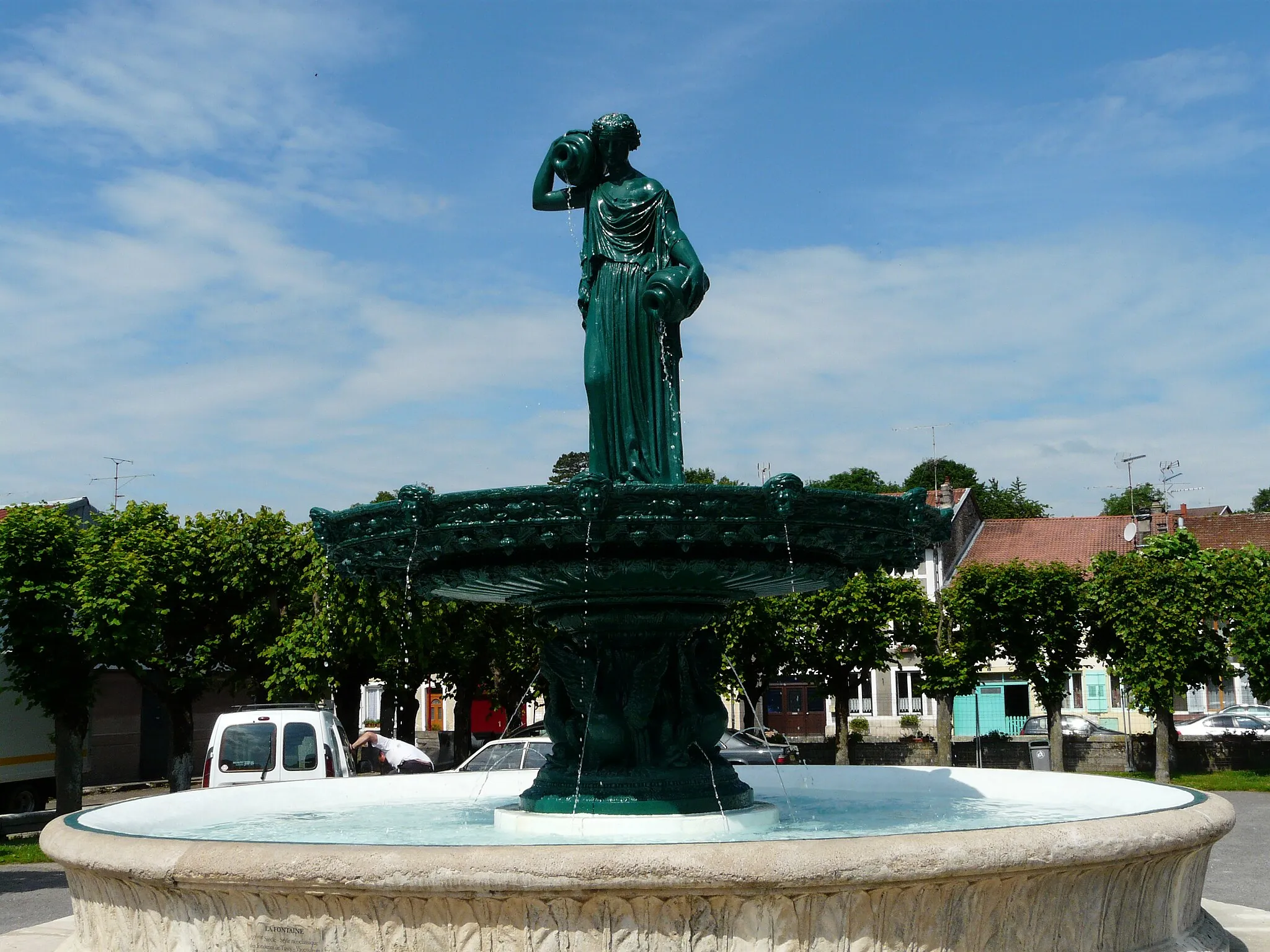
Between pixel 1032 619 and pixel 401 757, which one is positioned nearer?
pixel 401 757

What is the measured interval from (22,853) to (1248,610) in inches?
1074

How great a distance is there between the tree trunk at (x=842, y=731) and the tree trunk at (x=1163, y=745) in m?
7.16

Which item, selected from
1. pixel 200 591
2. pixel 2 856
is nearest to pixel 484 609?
pixel 200 591

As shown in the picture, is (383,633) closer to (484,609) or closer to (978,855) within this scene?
(484,609)

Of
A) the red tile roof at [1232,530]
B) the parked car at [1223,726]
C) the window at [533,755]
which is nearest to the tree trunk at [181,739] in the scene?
the window at [533,755]

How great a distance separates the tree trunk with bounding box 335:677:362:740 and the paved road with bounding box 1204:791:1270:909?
19.0 m

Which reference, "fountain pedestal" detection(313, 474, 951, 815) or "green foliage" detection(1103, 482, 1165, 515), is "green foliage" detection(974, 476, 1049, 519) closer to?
"green foliage" detection(1103, 482, 1165, 515)

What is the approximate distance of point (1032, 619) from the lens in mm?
32031

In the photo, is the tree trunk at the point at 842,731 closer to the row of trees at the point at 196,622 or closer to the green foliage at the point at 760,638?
the green foliage at the point at 760,638

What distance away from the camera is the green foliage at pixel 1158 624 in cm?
3056

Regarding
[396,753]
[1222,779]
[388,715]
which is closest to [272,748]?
[396,753]

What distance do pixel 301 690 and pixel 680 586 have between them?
20.9 m

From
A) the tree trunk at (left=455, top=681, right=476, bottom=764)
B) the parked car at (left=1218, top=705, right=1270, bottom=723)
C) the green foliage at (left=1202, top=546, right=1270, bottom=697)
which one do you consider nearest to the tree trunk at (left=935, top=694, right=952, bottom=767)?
the green foliage at (left=1202, top=546, right=1270, bottom=697)

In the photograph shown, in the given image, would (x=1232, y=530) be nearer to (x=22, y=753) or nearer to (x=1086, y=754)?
(x=1086, y=754)
